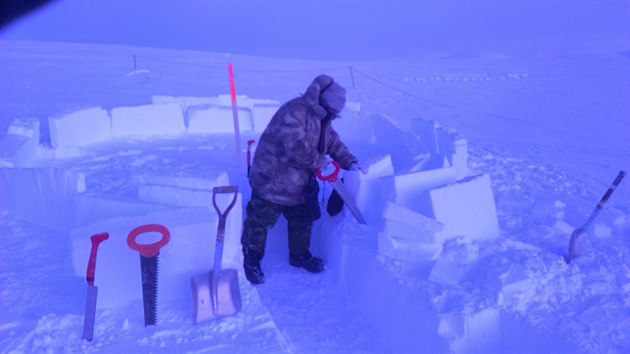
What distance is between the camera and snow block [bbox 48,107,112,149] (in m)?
4.95

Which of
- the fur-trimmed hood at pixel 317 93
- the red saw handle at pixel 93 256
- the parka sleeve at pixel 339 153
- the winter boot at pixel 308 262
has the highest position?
the fur-trimmed hood at pixel 317 93

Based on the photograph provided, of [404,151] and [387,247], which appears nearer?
[387,247]

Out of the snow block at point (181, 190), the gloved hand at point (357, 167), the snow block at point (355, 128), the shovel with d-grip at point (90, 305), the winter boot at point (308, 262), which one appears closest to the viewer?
the shovel with d-grip at point (90, 305)

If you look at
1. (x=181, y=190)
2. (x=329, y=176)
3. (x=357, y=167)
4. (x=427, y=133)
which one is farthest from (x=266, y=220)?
(x=427, y=133)

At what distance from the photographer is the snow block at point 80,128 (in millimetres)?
4949

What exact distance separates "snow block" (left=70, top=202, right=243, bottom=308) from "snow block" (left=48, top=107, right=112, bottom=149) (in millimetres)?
2530

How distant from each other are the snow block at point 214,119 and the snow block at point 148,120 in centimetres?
13

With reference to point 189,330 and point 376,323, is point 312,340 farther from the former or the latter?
point 189,330

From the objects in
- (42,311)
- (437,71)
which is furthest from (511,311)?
(437,71)

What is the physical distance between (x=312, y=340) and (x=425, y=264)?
3.01 feet

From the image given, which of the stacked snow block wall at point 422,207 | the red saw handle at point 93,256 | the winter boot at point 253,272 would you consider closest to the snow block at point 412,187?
the stacked snow block wall at point 422,207

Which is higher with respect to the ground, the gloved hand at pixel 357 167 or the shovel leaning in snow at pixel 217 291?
the gloved hand at pixel 357 167

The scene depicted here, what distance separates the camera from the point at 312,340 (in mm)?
3271

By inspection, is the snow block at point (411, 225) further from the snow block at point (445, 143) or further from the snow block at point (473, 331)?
the snow block at point (445, 143)
